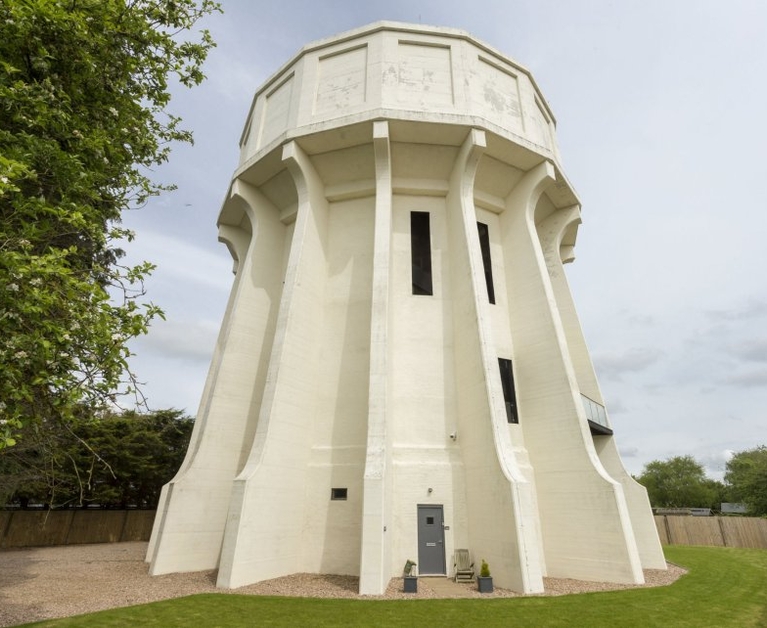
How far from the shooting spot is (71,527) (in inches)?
894

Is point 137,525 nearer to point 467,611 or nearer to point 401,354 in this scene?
point 401,354

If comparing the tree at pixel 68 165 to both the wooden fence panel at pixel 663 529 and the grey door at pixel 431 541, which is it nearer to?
the grey door at pixel 431 541

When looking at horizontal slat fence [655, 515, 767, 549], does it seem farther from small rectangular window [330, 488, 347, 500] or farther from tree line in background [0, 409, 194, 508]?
tree line in background [0, 409, 194, 508]

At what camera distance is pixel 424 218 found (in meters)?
18.3

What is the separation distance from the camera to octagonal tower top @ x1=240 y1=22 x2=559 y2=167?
1672 centimetres

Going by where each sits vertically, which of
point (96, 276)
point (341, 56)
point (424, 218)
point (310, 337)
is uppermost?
point (341, 56)

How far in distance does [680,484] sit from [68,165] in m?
84.2

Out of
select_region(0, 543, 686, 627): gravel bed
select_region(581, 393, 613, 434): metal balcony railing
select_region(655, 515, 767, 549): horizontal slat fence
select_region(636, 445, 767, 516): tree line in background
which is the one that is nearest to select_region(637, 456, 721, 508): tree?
select_region(636, 445, 767, 516): tree line in background

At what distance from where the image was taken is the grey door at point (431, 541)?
13.1m

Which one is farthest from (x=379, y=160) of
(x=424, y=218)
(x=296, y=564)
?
(x=296, y=564)

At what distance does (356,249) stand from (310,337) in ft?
13.5

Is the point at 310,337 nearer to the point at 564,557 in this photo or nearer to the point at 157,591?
the point at 157,591

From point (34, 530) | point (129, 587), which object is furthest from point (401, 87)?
point (34, 530)

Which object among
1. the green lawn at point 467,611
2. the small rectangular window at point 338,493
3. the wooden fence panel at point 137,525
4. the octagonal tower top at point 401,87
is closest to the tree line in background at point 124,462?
the wooden fence panel at point 137,525
